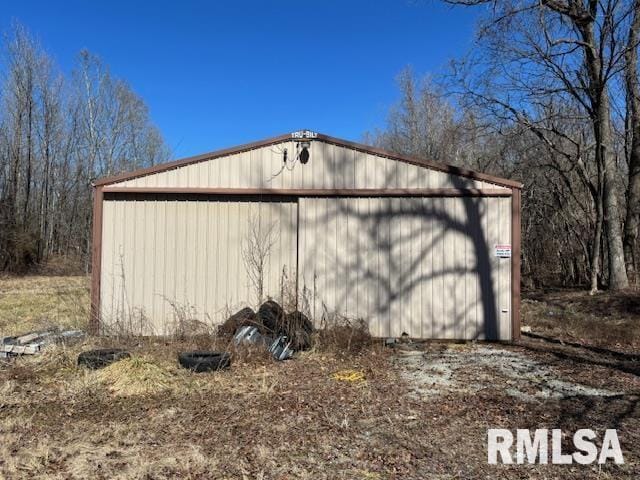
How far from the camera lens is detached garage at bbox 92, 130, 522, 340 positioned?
27.3 ft

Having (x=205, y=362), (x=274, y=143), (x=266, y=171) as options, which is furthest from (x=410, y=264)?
(x=205, y=362)

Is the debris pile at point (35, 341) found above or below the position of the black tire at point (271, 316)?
below

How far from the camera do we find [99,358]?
5938 mm

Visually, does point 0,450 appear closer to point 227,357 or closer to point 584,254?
point 227,357

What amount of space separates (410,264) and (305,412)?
13.6 ft

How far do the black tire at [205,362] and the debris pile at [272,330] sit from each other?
547mm

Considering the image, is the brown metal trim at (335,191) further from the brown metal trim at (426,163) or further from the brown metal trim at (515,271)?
the brown metal trim at (515,271)

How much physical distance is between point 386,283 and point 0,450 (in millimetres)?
5776

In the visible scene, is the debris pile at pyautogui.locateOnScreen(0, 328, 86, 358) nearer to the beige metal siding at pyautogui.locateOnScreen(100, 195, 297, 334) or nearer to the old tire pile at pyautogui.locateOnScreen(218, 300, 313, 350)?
the beige metal siding at pyautogui.locateOnScreen(100, 195, 297, 334)

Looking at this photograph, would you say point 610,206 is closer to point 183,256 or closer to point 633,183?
point 633,183

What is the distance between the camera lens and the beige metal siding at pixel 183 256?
8.54m

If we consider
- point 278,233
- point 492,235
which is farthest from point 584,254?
point 278,233

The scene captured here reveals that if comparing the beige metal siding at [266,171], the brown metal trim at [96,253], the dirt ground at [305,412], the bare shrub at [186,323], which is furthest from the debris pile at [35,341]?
the beige metal siding at [266,171]

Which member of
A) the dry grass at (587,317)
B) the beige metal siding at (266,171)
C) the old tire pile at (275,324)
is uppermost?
the beige metal siding at (266,171)
